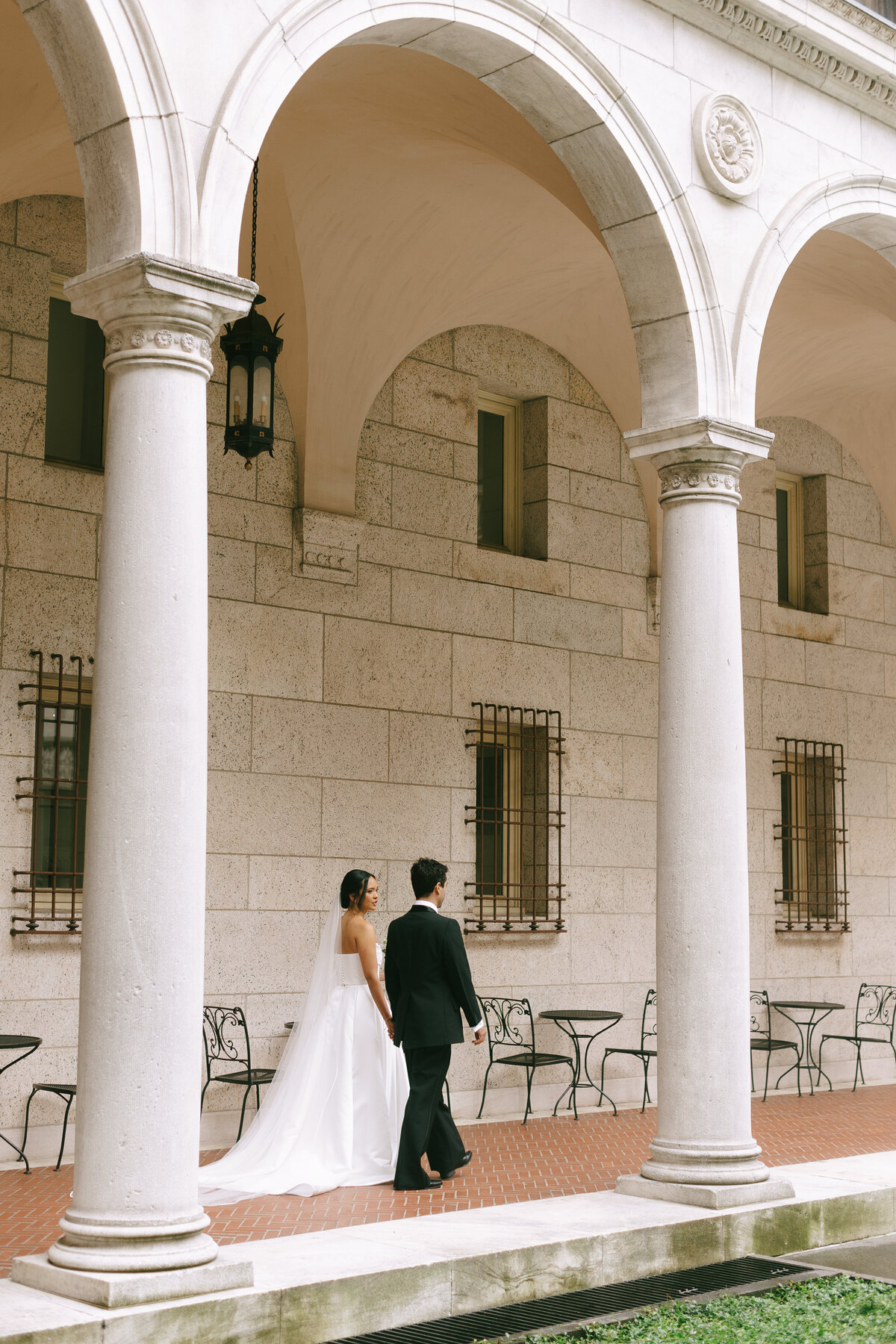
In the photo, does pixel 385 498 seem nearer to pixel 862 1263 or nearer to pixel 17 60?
pixel 17 60

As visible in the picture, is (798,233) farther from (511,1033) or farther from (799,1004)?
(799,1004)

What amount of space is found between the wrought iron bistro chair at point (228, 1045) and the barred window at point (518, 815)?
2283mm

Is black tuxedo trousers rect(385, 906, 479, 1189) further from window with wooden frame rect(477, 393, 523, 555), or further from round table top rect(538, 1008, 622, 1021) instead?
window with wooden frame rect(477, 393, 523, 555)

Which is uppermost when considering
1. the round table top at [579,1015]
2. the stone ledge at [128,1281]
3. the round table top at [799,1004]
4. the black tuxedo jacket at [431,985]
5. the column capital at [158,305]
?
the column capital at [158,305]

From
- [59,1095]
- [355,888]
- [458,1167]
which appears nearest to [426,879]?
[355,888]

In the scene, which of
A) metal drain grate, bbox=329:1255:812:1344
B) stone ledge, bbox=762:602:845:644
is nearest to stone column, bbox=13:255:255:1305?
metal drain grate, bbox=329:1255:812:1344

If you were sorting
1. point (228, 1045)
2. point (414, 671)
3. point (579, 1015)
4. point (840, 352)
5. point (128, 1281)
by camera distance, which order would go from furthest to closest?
point (840, 352), point (414, 671), point (579, 1015), point (228, 1045), point (128, 1281)

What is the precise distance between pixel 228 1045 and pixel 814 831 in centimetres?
685

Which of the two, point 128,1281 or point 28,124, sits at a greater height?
point 28,124

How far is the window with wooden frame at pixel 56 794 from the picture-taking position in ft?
29.5

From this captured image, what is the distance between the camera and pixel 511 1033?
11.3m

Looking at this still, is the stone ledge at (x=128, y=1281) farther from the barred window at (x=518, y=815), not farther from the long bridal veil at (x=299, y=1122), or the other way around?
the barred window at (x=518, y=815)

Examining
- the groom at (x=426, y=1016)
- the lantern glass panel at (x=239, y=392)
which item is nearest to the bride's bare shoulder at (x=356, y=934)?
the groom at (x=426, y=1016)

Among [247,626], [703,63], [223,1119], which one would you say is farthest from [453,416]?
[223,1119]
